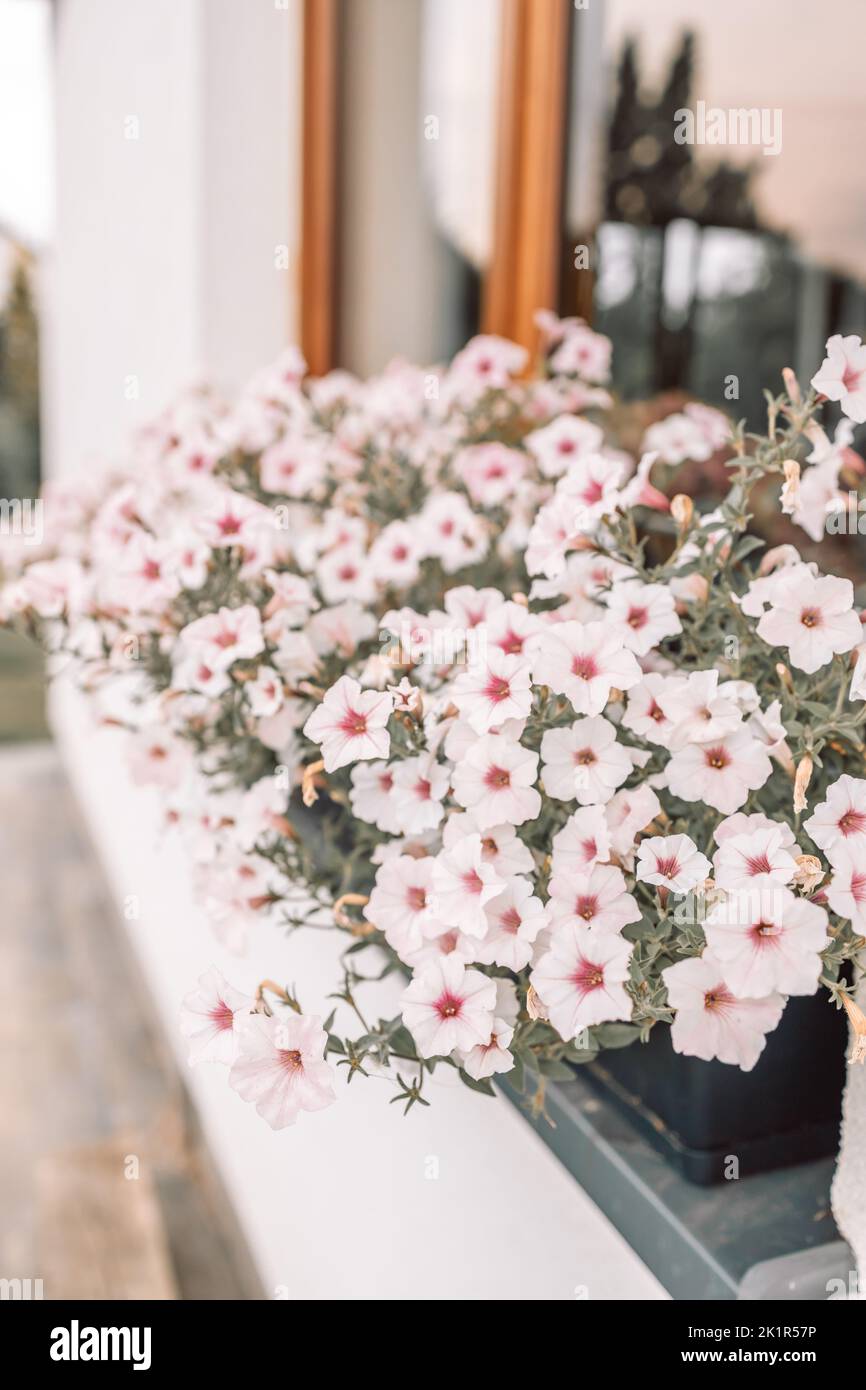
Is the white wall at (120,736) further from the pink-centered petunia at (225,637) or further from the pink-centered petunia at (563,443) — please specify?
the pink-centered petunia at (563,443)

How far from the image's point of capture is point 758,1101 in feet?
2.84

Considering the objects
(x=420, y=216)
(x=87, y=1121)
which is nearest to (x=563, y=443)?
(x=420, y=216)

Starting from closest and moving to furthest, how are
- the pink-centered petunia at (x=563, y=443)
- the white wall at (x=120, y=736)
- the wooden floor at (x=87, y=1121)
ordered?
the white wall at (x=120, y=736) → the pink-centered petunia at (x=563, y=443) → the wooden floor at (x=87, y=1121)

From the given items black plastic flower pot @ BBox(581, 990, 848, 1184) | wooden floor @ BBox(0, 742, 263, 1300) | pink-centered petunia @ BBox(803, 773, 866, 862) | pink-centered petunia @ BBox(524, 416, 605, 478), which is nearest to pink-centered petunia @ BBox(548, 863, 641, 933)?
pink-centered petunia @ BBox(803, 773, 866, 862)

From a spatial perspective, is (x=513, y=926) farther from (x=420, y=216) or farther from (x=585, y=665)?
(x=420, y=216)

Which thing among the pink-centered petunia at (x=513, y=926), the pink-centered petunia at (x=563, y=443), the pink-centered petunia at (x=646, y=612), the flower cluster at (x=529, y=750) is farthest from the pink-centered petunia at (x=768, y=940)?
the pink-centered petunia at (x=563, y=443)

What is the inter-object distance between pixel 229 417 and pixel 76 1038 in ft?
6.04

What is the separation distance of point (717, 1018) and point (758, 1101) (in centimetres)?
24

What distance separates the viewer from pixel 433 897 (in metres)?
0.71

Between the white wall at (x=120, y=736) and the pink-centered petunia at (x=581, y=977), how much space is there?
0.43ft

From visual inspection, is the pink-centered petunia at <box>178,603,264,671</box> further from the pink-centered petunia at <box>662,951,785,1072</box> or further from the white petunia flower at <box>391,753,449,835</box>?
the pink-centered petunia at <box>662,951,785,1072</box>

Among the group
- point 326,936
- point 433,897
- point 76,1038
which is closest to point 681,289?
point 326,936

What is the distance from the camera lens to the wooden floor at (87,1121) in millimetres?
1864
